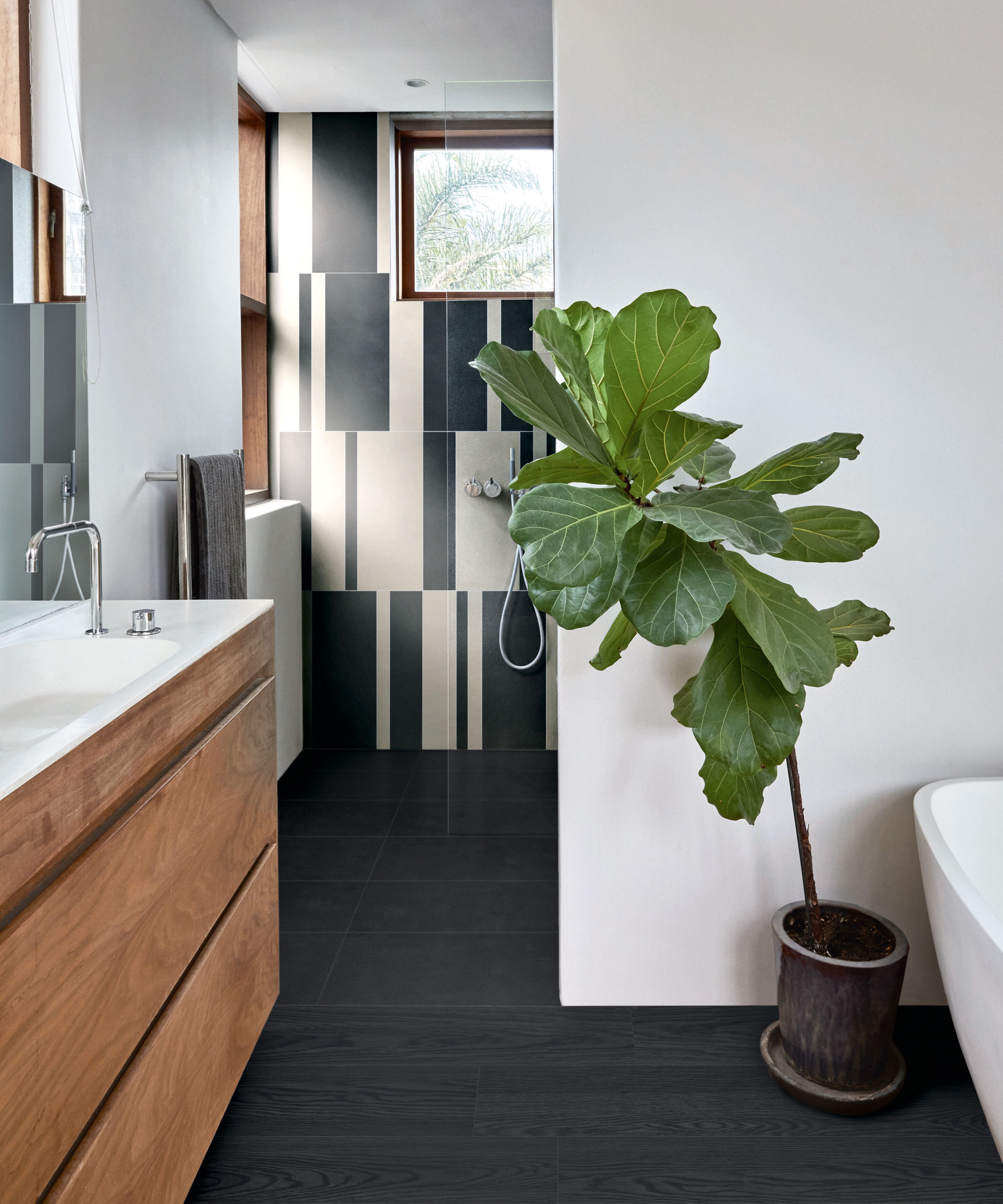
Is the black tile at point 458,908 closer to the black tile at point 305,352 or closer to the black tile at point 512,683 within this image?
the black tile at point 512,683

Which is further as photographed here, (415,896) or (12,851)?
(415,896)

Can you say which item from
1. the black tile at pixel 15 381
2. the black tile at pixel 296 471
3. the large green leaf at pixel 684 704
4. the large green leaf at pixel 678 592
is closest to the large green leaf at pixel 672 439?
the large green leaf at pixel 678 592

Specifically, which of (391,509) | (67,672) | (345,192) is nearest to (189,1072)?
(67,672)

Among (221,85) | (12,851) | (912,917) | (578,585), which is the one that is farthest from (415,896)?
(221,85)

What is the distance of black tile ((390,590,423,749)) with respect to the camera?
399 centimetres

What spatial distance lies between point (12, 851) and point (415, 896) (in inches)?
74.4

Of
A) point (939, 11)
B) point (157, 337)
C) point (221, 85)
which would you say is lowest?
point (157, 337)

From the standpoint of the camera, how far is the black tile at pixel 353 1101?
1.81m

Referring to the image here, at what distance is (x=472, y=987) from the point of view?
7.50 feet

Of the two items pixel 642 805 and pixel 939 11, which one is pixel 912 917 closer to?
pixel 642 805

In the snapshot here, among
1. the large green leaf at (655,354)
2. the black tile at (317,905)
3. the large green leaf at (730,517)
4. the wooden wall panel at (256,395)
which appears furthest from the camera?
the wooden wall panel at (256,395)

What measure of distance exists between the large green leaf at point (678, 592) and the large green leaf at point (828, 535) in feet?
0.80

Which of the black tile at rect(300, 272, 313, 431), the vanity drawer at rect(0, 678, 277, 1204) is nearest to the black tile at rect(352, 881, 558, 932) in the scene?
the vanity drawer at rect(0, 678, 277, 1204)

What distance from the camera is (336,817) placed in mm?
3334
